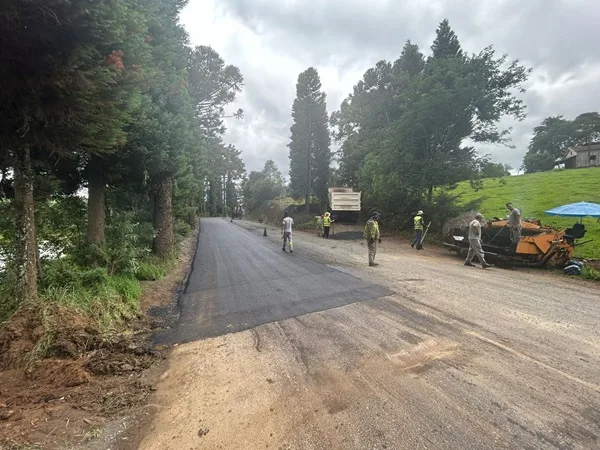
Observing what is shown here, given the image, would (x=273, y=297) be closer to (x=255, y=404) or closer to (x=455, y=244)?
(x=255, y=404)

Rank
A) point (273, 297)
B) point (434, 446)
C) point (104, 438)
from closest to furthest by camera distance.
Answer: point (434, 446), point (104, 438), point (273, 297)

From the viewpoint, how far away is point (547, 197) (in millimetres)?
22672

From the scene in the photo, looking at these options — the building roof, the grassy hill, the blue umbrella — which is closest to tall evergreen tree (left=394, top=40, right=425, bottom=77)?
the grassy hill

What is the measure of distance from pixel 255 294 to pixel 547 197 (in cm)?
2509

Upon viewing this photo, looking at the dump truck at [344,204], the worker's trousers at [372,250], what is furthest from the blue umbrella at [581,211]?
the dump truck at [344,204]

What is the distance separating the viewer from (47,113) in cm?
374

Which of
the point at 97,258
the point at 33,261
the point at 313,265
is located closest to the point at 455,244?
the point at 313,265

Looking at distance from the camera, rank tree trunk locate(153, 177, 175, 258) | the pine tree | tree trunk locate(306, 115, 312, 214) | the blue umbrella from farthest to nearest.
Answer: tree trunk locate(306, 115, 312, 214), the pine tree, tree trunk locate(153, 177, 175, 258), the blue umbrella

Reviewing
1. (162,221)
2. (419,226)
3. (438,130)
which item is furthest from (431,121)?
(162,221)

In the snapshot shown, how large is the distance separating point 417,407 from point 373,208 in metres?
23.2

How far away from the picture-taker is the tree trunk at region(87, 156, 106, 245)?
7484 mm

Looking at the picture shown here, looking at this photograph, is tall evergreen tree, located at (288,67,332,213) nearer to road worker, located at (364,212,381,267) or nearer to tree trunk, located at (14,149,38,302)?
road worker, located at (364,212,381,267)

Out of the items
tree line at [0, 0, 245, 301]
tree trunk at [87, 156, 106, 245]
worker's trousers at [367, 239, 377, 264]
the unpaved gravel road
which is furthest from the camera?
worker's trousers at [367, 239, 377, 264]

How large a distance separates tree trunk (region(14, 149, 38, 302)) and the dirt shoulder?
18.5 inches
